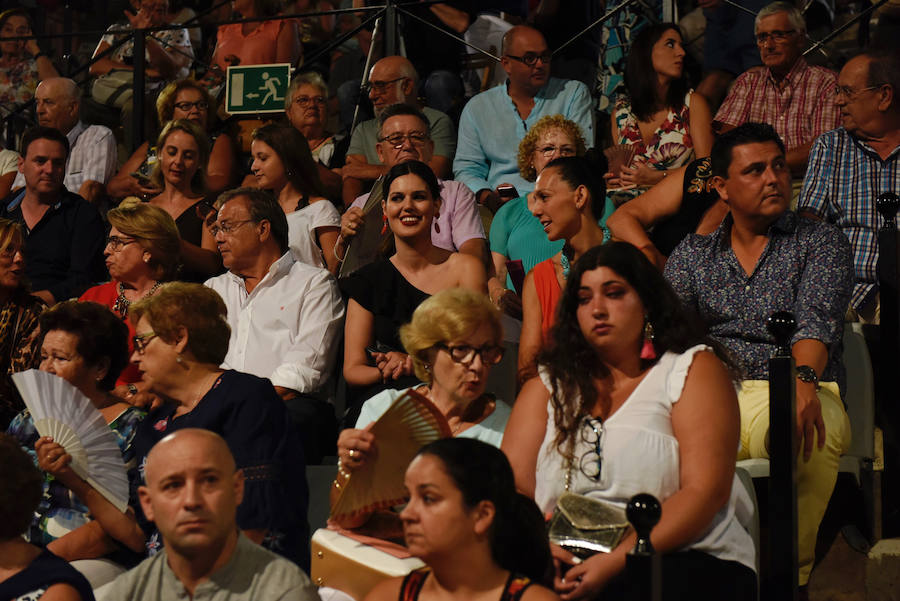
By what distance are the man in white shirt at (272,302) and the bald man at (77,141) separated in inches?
93.1

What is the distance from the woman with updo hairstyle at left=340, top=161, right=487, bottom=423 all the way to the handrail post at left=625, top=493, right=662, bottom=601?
2.03 meters

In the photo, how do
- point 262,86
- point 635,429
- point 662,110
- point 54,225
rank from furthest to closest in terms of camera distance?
point 262,86 < point 54,225 < point 662,110 < point 635,429

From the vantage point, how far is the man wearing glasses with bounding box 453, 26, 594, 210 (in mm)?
Answer: 6184

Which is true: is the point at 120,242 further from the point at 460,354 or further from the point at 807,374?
the point at 807,374

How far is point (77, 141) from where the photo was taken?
22.7 ft

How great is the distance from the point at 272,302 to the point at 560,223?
1.06 meters

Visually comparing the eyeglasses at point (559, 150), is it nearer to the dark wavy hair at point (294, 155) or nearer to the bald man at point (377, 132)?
the bald man at point (377, 132)

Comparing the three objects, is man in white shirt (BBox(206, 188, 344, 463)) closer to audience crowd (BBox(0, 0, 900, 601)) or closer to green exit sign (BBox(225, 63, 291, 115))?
audience crowd (BBox(0, 0, 900, 601))

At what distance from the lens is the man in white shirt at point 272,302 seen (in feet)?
14.6

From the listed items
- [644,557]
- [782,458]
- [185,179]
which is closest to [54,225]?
[185,179]

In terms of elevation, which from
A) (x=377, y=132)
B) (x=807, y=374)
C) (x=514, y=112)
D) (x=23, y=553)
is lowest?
(x=23, y=553)

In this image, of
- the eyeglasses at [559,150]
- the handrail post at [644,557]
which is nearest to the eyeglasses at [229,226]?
the eyeglasses at [559,150]

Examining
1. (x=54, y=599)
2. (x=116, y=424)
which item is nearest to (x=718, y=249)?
(x=116, y=424)

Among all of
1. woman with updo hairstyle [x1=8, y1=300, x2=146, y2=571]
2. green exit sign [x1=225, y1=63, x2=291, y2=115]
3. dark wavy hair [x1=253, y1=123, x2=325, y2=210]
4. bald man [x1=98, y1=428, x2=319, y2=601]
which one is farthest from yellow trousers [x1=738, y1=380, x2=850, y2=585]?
green exit sign [x1=225, y1=63, x2=291, y2=115]
